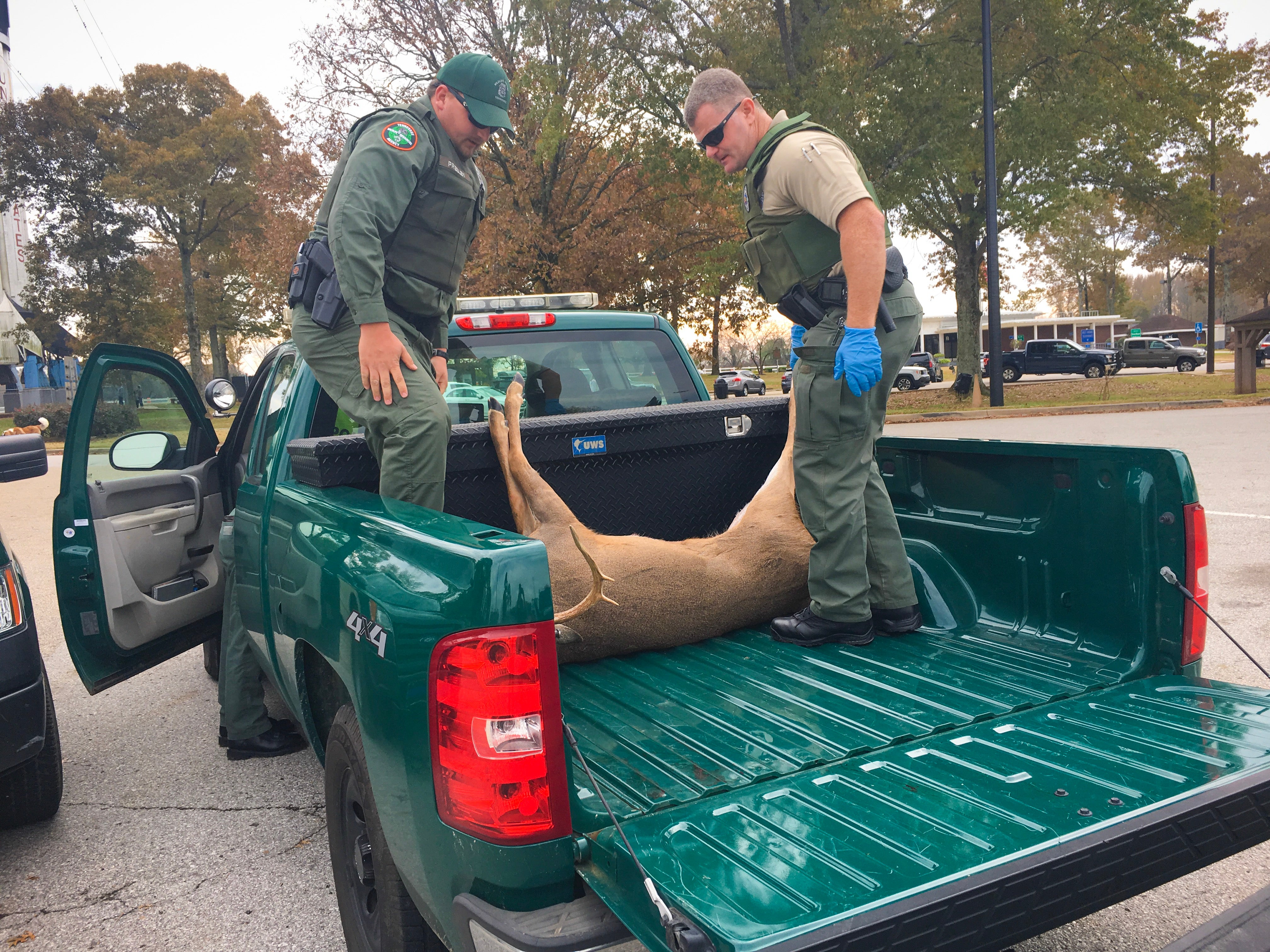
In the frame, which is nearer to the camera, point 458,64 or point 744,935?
point 744,935

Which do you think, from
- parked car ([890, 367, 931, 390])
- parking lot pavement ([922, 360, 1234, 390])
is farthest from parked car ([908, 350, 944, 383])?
parked car ([890, 367, 931, 390])

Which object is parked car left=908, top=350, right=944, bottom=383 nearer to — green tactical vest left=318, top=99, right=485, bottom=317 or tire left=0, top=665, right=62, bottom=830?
green tactical vest left=318, top=99, right=485, bottom=317

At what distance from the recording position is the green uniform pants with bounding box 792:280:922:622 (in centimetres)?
296

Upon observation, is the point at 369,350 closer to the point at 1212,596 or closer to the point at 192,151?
the point at 1212,596

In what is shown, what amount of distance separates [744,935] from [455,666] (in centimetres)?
62

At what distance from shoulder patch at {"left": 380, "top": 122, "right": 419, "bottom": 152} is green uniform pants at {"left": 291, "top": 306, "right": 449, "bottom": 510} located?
1.82ft

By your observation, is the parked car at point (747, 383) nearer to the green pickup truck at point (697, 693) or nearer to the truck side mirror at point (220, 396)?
the truck side mirror at point (220, 396)

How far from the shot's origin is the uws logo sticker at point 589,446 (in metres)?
3.23

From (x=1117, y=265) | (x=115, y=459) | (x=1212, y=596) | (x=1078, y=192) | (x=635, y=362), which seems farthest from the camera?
(x=1117, y=265)

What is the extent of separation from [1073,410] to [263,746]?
19.4 m

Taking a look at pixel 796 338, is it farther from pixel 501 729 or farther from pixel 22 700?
pixel 22 700

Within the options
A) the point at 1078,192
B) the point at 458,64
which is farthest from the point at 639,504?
the point at 1078,192

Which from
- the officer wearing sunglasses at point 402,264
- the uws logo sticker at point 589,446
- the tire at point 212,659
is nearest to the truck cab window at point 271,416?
the officer wearing sunglasses at point 402,264

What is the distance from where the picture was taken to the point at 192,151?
36031mm
